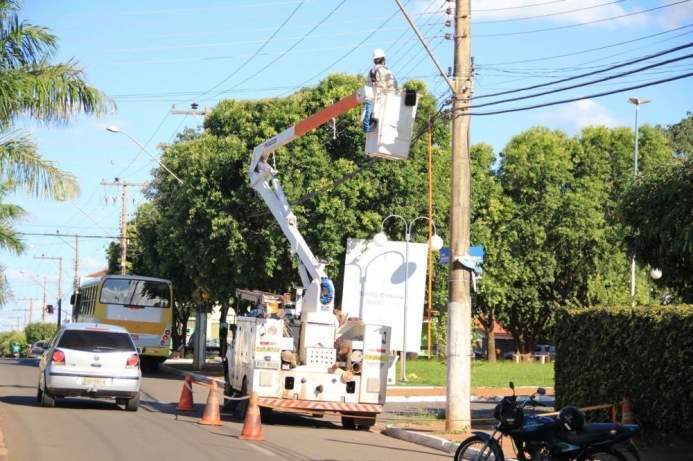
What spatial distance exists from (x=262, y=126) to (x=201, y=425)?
16235 millimetres

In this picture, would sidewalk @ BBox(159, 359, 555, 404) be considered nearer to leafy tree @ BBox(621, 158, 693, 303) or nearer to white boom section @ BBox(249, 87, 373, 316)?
leafy tree @ BBox(621, 158, 693, 303)

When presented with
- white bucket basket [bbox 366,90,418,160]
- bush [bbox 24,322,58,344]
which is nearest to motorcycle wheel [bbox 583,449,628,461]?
white bucket basket [bbox 366,90,418,160]

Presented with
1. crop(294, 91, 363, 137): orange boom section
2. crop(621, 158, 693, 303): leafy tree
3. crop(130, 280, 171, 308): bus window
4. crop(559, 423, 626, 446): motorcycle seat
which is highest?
crop(294, 91, 363, 137): orange boom section

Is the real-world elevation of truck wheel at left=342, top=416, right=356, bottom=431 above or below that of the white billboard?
below

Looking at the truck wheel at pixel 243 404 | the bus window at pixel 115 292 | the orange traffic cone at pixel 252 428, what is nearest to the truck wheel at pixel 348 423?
the truck wheel at pixel 243 404

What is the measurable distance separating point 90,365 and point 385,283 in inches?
551

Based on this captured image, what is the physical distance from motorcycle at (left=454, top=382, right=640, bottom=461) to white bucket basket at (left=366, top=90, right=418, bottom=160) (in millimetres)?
6232

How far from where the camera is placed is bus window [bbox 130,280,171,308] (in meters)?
39.2

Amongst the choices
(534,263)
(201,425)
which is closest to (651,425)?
(201,425)

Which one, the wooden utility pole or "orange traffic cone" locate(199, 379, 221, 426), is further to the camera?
Result: "orange traffic cone" locate(199, 379, 221, 426)

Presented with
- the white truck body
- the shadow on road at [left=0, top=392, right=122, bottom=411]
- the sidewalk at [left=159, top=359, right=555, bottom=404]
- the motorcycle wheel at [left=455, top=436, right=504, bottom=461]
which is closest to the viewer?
the motorcycle wheel at [left=455, top=436, right=504, bottom=461]

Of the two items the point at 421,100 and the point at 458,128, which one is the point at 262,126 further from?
the point at 458,128

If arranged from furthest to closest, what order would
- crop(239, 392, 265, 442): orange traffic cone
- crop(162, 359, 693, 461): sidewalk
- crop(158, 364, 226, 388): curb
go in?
crop(158, 364, 226, 388): curb
crop(239, 392, 265, 442): orange traffic cone
crop(162, 359, 693, 461): sidewalk

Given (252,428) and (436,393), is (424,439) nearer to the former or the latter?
(252,428)
